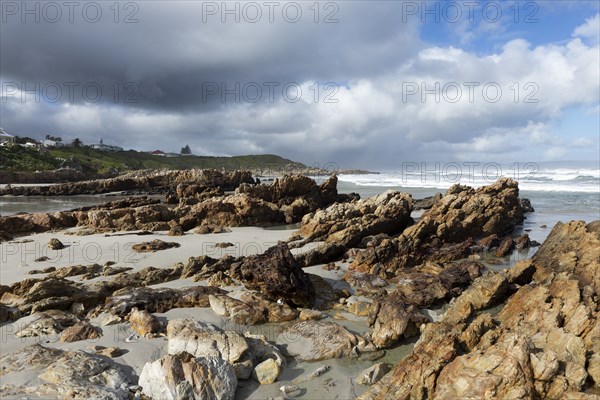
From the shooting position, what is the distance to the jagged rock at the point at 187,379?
6047 millimetres

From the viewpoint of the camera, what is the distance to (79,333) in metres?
8.12

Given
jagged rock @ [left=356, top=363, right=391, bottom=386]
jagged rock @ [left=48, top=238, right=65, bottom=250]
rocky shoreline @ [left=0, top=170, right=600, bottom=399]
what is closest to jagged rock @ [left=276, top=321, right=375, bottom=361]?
rocky shoreline @ [left=0, top=170, right=600, bottom=399]

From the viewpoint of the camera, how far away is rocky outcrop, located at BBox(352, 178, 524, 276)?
1476 cm

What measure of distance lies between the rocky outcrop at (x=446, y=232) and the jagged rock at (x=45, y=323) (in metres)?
9.21

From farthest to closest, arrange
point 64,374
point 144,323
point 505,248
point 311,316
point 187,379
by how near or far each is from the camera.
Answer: point 505,248
point 311,316
point 144,323
point 64,374
point 187,379

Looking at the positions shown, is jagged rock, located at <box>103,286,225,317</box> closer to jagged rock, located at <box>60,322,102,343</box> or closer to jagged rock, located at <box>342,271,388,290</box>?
jagged rock, located at <box>60,322,102,343</box>

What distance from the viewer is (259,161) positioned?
625ft

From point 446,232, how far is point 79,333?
14854 mm

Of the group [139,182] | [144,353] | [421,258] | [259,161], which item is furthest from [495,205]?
[259,161]

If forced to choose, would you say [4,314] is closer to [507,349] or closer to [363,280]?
[363,280]

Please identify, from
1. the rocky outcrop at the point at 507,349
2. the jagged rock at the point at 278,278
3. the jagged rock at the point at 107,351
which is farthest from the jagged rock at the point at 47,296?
the rocky outcrop at the point at 507,349

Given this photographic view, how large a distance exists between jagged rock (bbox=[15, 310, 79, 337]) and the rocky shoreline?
1.3 inches

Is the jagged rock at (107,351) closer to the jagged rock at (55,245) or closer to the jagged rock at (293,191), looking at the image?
the jagged rock at (55,245)

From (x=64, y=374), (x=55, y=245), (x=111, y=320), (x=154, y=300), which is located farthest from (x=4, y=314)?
(x=55, y=245)
